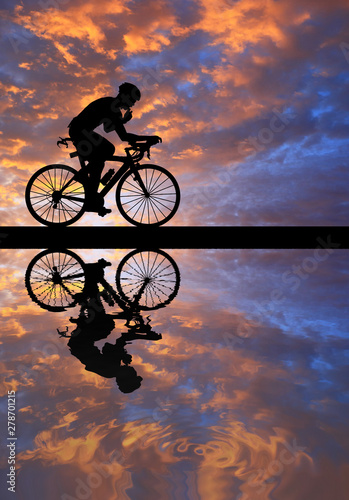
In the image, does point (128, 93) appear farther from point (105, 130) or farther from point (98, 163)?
point (98, 163)

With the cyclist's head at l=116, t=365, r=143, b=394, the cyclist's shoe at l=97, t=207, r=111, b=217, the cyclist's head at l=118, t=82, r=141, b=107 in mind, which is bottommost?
the cyclist's head at l=116, t=365, r=143, b=394

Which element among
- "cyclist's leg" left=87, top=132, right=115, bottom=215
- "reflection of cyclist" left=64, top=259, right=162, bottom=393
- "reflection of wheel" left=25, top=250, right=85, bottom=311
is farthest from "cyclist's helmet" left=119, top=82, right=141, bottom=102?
Answer: "reflection of cyclist" left=64, top=259, right=162, bottom=393

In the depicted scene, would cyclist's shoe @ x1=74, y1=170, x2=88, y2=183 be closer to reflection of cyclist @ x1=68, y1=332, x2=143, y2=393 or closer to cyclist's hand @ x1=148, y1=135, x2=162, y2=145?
cyclist's hand @ x1=148, y1=135, x2=162, y2=145

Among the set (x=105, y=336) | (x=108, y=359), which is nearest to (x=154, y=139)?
(x=105, y=336)

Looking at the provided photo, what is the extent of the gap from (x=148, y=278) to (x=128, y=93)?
Result: 3297mm

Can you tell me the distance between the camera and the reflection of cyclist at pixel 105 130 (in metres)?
6.48

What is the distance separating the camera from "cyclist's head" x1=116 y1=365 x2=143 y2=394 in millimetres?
2084

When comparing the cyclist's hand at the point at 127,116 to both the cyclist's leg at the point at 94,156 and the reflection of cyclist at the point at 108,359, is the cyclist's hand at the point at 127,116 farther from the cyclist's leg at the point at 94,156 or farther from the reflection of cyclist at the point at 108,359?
the reflection of cyclist at the point at 108,359

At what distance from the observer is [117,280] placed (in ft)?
15.0

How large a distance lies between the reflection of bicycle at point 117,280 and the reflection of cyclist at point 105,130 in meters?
1.63

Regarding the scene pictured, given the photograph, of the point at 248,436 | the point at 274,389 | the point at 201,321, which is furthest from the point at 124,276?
the point at 248,436

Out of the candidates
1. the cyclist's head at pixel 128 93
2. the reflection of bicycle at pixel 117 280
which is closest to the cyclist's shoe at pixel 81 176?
the cyclist's head at pixel 128 93

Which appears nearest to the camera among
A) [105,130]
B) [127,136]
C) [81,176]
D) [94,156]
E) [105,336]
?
[105,336]

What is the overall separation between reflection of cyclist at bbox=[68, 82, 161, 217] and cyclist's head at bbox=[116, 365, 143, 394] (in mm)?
5105
